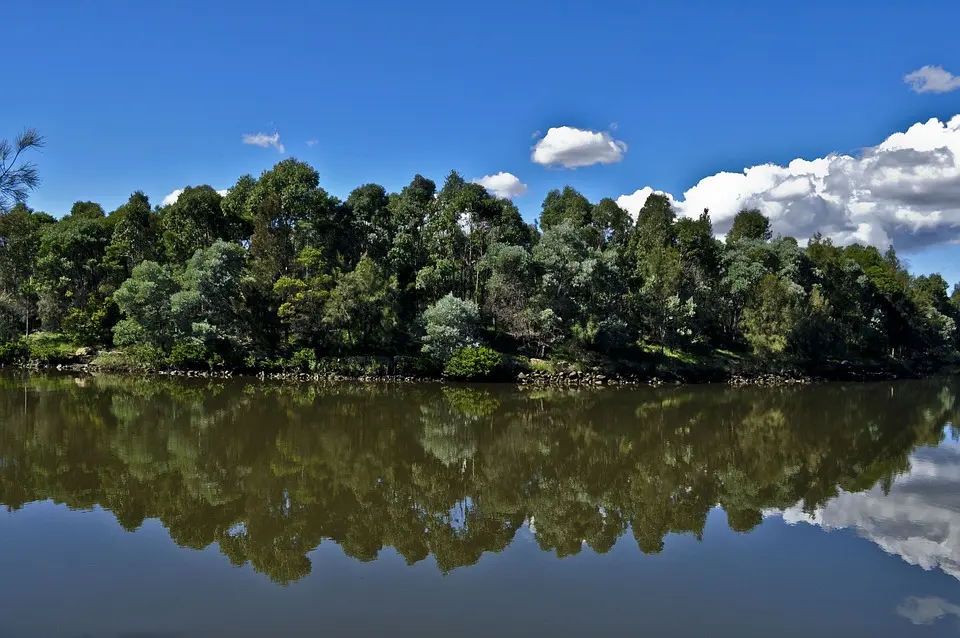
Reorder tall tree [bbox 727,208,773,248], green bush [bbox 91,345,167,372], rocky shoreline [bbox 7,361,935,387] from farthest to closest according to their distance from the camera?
1. tall tree [bbox 727,208,773,248]
2. green bush [bbox 91,345,167,372]
3. rocky shoreline [bbox 7,361,935,387]

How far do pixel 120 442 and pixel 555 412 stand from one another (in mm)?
19230

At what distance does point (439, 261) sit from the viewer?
4709cm

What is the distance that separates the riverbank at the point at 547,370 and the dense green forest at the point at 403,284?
2.55 ft

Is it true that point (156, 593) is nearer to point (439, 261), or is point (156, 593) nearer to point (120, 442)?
point (120, 442)

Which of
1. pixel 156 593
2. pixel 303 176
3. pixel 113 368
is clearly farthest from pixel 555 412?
pixel 113 368

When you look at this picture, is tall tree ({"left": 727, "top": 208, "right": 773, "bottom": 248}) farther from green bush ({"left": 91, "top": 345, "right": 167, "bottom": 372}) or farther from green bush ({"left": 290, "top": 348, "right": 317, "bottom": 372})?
green bush ({"left": 91, "top": 345, "right": 167, "bottom": 372})

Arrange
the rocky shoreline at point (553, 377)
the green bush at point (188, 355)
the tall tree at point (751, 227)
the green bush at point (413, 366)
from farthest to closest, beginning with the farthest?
1. the tall tree at point (751, 227)
2. the green bush at point (413, 366)
3. the rocky shoreline at point (553, 377)
4. the green bush at point (188, 355)

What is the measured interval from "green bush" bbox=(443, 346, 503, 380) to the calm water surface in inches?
526

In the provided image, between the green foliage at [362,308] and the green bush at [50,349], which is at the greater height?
the green foliage at [362,308]

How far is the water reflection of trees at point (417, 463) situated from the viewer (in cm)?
1419

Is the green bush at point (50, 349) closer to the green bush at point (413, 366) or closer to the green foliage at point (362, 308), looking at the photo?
the green foliage at point (362, 308)

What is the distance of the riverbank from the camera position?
43.3m

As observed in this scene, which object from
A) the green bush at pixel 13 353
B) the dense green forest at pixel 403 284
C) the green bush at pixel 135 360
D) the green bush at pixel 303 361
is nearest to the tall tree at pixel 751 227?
the dense green forest at pixel 403 284

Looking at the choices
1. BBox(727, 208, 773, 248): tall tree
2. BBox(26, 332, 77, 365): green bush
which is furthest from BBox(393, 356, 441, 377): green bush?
BBox(727, 208, 773, 248): tall tree
